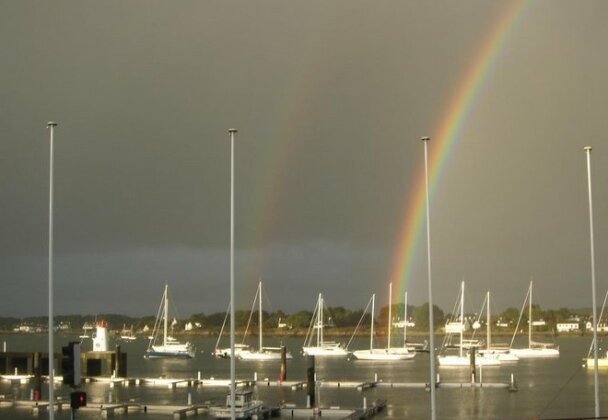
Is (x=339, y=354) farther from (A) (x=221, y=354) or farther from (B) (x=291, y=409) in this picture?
(B) (x=291, y=409)

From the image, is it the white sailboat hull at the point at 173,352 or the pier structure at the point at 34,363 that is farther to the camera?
the white sailboat hull at the point at 173,352

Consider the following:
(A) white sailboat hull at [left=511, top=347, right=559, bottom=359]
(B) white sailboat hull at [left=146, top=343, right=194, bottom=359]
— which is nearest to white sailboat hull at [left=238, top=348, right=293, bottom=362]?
(B) white sailboat hull at [left=146, top=343, right=194, bottom=359]

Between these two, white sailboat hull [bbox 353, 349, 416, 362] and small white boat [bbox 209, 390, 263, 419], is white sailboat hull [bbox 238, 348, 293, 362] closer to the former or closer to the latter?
white sailboat hull [bbox 353, 349, 416, 362]

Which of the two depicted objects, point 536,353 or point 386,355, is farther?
point 536,353

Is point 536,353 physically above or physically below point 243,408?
below

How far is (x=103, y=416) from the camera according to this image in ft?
217

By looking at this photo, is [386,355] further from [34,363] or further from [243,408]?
[243,408]

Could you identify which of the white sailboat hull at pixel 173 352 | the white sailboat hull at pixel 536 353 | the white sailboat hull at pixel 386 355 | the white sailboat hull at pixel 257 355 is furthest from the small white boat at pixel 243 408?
the white sailboat hull at pixel 536 353

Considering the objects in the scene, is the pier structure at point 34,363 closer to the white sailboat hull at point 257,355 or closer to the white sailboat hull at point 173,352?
the white sailboat hull at point 173,352

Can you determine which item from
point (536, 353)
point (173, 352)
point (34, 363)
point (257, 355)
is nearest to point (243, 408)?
point (34, 363)

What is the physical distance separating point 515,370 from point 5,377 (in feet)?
233

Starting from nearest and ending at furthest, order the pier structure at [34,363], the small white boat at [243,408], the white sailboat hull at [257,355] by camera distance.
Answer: the small white boat at [243,408] → the pier structure at [34,363] → the white sailboat hull at [257,355]

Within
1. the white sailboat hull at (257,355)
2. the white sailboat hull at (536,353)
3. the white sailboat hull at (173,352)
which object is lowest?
the white sailboat hull at (536,353)

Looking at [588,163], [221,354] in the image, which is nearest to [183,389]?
[588,163]
